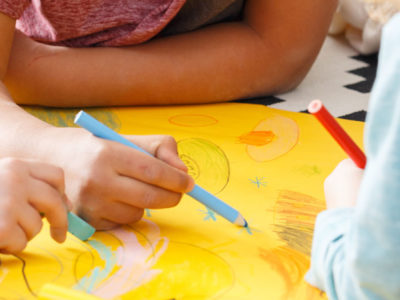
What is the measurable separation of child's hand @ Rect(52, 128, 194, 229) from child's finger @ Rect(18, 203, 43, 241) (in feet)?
0.16

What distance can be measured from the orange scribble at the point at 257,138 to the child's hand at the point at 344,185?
17cm

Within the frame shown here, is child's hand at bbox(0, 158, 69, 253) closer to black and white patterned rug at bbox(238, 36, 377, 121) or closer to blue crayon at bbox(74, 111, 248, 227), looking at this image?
blue crayon at bbox(74, 111, 248, 227)

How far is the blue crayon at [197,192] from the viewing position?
42cm

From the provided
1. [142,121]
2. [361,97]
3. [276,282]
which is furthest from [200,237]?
[361,97]

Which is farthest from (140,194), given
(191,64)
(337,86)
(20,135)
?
(337,86)

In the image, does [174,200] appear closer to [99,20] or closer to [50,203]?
[50,203]

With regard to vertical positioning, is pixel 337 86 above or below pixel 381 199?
below

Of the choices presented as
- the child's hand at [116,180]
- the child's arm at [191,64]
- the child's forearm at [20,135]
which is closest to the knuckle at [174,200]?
the child's hand at [116,180]

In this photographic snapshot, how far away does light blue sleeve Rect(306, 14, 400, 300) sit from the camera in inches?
9.9

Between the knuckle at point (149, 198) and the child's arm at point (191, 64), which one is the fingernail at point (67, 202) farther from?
the child's arm at point (191, 64)

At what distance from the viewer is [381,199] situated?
0.85 feet

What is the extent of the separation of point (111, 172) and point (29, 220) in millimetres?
69

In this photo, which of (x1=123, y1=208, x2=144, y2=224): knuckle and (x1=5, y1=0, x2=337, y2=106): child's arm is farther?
(x1=5, y1=0, x2=337, y2=106): child's arm

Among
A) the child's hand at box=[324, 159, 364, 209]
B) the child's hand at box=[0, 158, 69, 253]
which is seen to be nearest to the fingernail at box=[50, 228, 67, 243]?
the child's hand at box=[0, 158, 69, 253]
